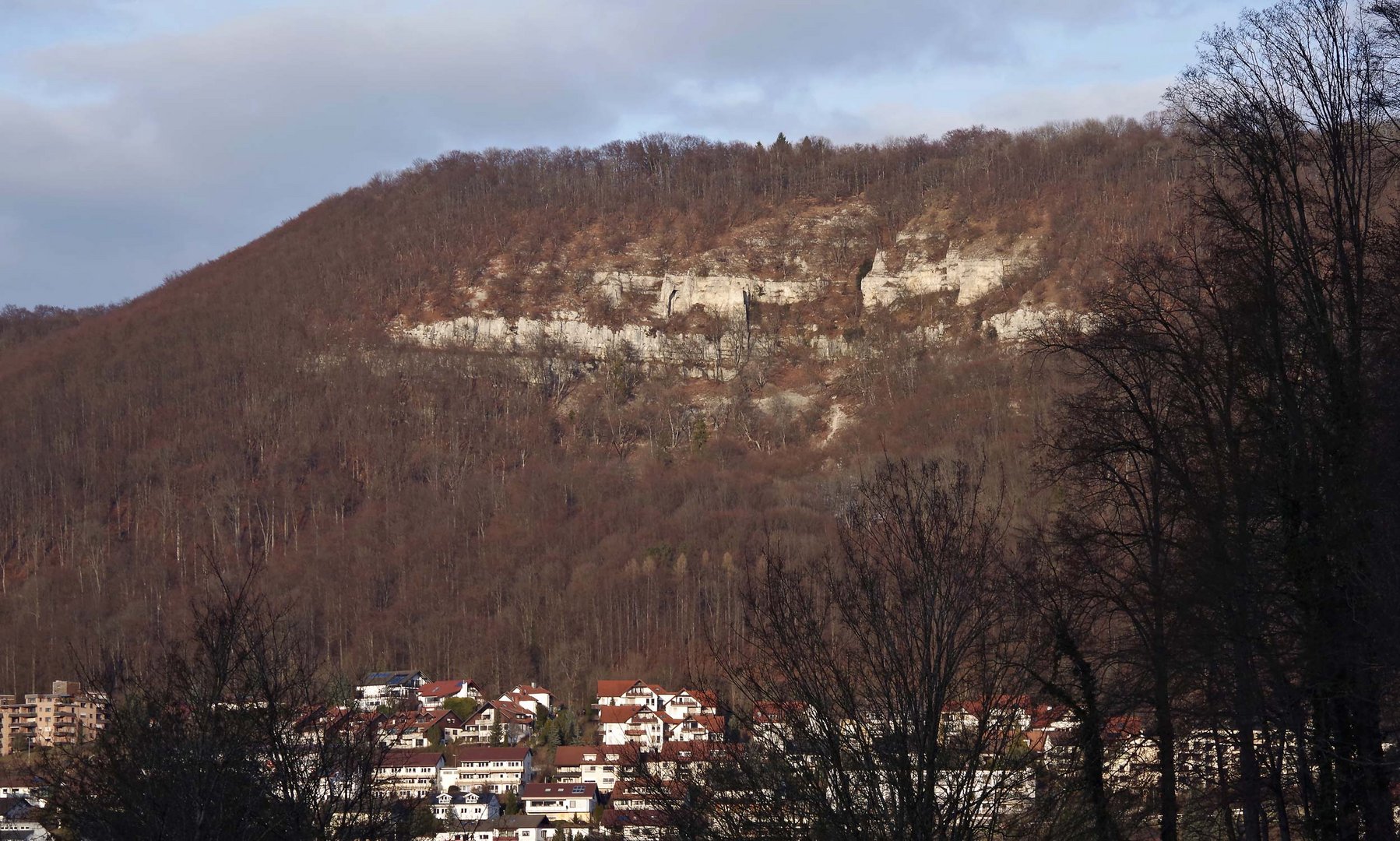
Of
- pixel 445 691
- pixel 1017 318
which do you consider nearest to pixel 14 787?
pixel 445 691

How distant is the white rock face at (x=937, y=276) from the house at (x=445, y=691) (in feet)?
230

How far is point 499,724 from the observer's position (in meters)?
54.1

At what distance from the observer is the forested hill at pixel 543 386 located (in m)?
83.4

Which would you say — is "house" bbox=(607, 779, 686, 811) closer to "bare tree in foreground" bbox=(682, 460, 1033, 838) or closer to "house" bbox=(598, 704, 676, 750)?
"bare tree in foreground" bbox=(682, 460, 1033, 838)

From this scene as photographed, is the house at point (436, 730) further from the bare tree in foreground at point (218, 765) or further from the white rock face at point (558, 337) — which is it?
the white rock face at point (558, 337)

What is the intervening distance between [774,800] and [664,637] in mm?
61513

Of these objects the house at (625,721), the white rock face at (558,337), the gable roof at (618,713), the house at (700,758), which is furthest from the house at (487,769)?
the white rock face at (558,337)

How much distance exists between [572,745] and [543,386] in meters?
71.3

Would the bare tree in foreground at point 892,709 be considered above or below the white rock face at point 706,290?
below

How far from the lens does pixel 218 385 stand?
119438 millimetres

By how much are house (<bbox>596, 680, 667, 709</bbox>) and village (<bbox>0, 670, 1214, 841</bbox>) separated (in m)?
0.10

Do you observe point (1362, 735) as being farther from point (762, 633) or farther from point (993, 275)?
point (993, 275)

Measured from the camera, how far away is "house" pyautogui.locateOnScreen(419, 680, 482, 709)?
60.6 meters

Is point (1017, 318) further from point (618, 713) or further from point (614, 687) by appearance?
point (618, 713)
